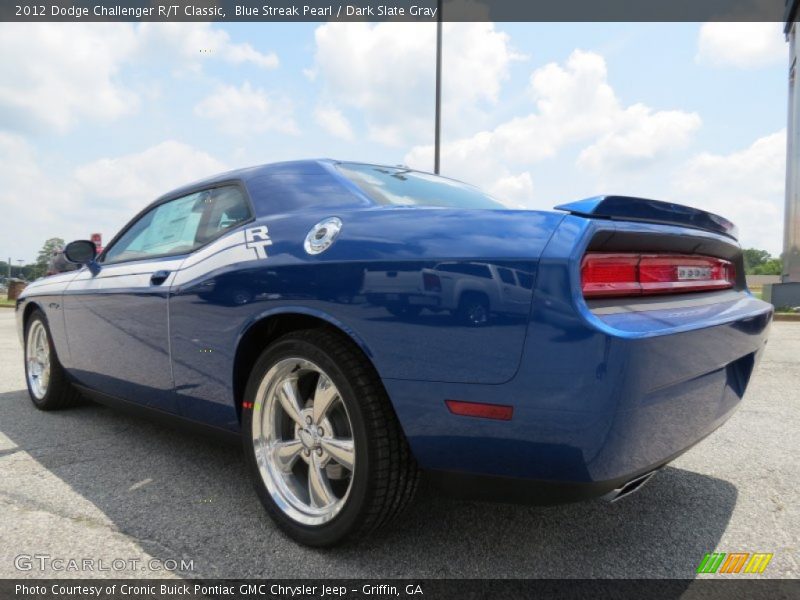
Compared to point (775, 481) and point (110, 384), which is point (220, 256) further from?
point (775, 481)

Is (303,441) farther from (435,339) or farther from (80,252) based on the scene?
(80,252)

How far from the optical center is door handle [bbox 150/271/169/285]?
2543mm

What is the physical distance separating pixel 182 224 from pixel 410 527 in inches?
71.7

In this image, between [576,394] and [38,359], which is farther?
[38,359]

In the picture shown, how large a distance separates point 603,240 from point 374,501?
1.02 metres

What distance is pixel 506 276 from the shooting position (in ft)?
4.90

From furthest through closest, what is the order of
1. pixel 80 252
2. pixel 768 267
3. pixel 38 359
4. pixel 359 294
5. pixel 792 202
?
pixel 768 267 < pixel 792 202 < pixel 38 359 < pixel 80 252 < pixel 359 294

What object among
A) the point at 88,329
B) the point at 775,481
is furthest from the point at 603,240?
the point at 88,329

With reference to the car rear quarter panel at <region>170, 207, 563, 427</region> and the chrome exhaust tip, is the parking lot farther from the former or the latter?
the car rear quarter panel at <region>170, 207, 563, 427</region>

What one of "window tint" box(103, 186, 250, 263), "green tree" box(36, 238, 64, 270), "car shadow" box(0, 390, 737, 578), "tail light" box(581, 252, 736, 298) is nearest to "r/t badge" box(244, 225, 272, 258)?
"window tint" box(103, 186, 250, 263)

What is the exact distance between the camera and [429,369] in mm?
1615

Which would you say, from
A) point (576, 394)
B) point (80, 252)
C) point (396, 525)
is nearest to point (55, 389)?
point (80, 252)

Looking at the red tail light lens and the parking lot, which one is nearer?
the red tail light lens

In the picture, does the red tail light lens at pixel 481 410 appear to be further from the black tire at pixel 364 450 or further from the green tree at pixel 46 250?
the green tree at pixel 46 250
